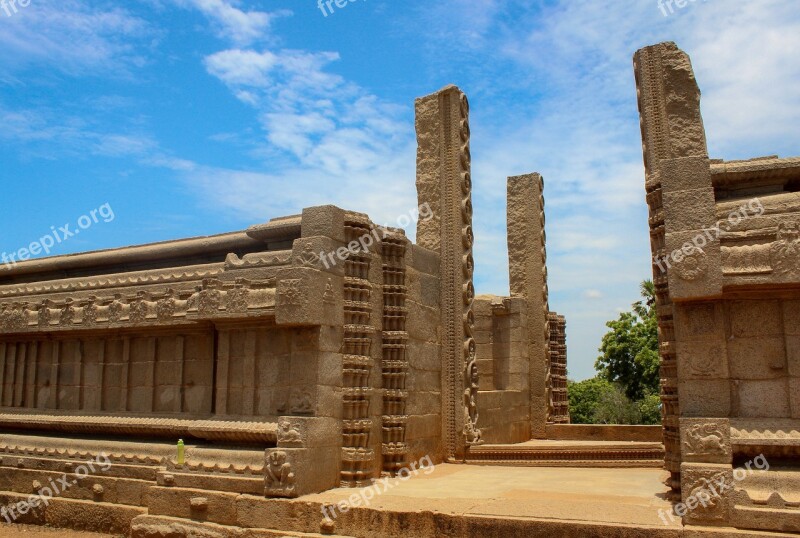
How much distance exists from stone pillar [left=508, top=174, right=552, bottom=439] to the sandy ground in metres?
10.8

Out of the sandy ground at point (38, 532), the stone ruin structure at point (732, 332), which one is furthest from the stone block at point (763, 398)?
the sandy ground at point (38, 532)

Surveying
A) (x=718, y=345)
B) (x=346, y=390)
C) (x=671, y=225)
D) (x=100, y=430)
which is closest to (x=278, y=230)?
(x=346, y=390)

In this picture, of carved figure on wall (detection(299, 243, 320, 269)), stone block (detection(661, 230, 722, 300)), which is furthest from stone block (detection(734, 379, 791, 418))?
carved figure on wall (detection(299, 243, 320, 269))

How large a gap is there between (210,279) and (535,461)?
6.64 meters

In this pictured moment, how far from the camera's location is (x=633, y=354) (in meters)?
31.5

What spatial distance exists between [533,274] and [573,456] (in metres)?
6.37

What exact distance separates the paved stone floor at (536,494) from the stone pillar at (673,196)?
0.94 m

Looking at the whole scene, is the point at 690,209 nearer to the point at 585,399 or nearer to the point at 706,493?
the point at 706,493

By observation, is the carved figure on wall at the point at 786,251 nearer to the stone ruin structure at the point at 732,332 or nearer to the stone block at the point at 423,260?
the stone ruin structure at the point at 732,332

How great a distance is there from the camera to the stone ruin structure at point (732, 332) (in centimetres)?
693

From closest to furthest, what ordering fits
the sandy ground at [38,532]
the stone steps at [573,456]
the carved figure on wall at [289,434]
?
the carved figure on wall at [289,434]
the sandy ground at [38,532]
the stone steps at [573,456]

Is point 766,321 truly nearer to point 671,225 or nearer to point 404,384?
point 671,225

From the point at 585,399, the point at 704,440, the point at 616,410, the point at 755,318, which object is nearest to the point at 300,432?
the point at 704,440

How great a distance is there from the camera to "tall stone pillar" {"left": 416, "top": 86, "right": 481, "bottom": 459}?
1243 centimetres
